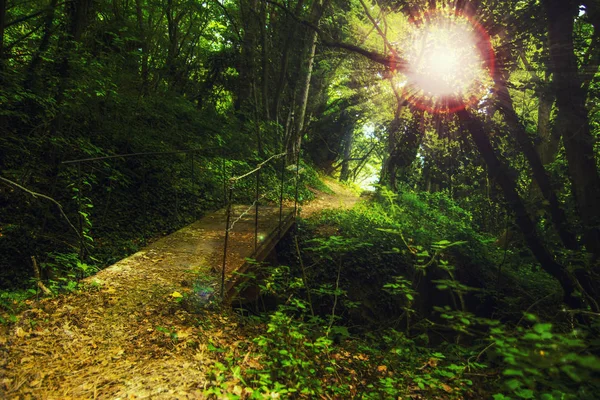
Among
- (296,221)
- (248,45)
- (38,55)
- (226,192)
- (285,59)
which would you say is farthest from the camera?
(285,59)

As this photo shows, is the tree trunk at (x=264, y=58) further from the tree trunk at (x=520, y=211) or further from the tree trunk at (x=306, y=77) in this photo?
the tree trunk at (x=520, y=211)

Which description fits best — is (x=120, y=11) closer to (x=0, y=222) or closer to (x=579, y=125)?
(x=0, y=222)

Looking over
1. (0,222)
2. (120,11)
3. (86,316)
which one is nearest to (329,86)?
(120,11)

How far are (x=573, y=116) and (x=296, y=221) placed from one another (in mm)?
5187

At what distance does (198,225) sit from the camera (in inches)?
237

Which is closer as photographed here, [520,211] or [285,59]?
[520,211]

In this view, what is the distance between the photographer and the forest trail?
2309mm

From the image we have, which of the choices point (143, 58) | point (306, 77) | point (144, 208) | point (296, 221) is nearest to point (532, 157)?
point (296, 221)

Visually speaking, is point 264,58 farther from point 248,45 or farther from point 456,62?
point 456,62

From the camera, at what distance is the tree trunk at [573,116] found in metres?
4.94

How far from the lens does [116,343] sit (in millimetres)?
2799

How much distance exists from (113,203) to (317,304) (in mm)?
4428

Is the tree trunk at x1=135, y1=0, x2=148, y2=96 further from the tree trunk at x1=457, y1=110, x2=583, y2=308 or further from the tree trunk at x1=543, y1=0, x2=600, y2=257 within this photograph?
the tree trunk at x1=543, y1=0, x2=600, y2=257

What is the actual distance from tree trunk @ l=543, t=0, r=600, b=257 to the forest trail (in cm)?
558
